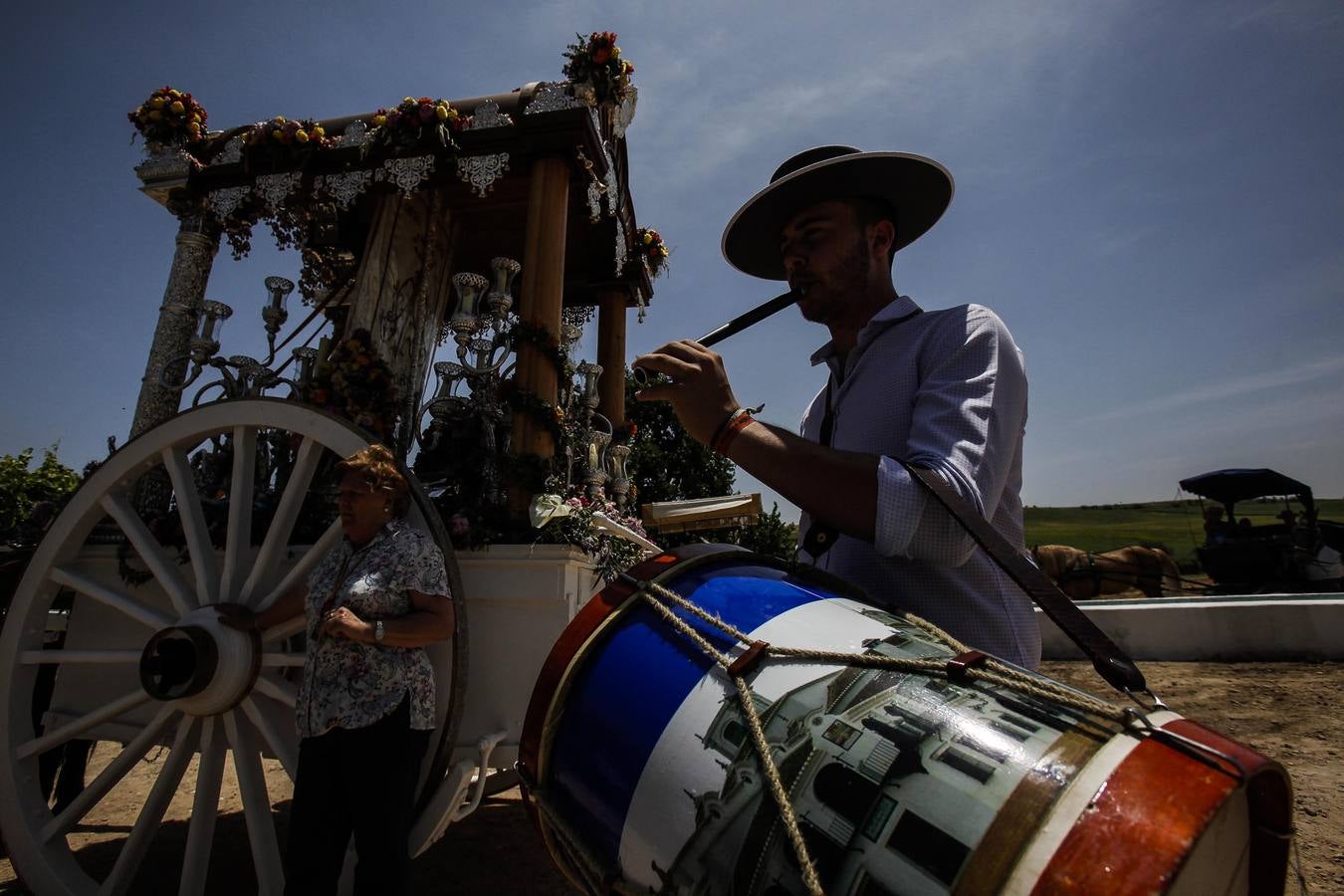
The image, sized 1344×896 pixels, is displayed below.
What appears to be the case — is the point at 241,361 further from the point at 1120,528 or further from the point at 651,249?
the point at 1120,528

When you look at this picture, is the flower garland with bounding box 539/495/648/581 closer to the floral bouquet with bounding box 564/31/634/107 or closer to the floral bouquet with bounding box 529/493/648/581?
the floral bouquet with bounding box 529/493/648/581

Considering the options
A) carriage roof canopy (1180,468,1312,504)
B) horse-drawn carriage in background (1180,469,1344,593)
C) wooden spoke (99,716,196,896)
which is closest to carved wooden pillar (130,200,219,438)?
wooden spoke (99,716,196,896)

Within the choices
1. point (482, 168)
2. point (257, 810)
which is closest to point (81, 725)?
point (257, 810)

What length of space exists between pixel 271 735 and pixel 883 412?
2658 millimetres

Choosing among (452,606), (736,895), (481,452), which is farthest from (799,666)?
(481,452)

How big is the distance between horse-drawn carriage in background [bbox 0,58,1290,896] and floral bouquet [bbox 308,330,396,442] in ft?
0.06

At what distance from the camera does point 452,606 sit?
92.1 inches

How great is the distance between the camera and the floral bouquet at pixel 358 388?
3.68 m

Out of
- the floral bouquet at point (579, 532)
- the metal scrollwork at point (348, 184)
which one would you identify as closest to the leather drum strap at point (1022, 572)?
the floral bouquet at point (579, 532)

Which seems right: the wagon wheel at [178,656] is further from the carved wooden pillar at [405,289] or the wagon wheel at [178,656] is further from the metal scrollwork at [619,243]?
the metal scrollwork at [619,243]

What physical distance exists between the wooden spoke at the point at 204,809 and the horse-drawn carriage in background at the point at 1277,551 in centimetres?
1519

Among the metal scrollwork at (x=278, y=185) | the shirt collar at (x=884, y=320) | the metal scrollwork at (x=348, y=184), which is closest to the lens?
the shirt collar at (x=884, y=320)

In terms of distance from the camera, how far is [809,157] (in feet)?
5.74

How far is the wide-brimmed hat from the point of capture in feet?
5.36
